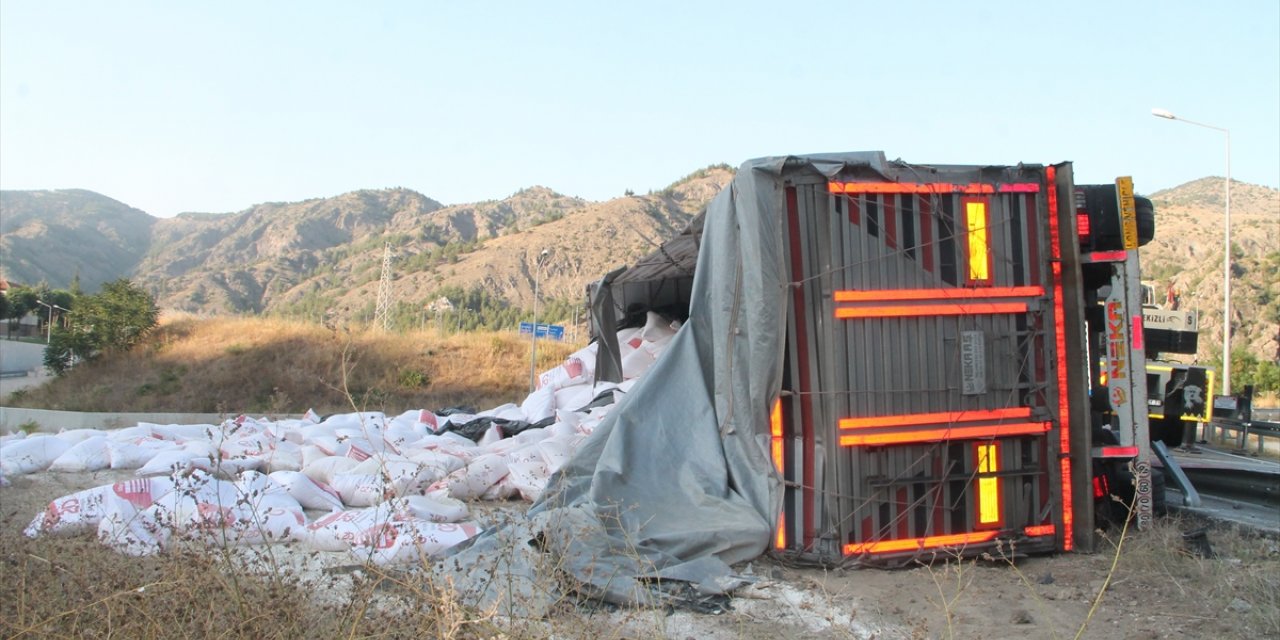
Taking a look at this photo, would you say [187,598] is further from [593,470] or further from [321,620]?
[593,470]

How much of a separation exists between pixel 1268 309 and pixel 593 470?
164ft

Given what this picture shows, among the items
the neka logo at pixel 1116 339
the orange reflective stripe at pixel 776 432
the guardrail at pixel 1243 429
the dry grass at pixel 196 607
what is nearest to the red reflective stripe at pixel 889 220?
the orange reflective stripe at pixel 776 432

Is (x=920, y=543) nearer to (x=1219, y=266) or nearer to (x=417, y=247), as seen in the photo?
(x=1219, y=266)

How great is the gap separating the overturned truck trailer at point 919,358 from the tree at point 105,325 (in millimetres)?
29048

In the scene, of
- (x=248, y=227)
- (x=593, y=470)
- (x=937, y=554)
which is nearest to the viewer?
(x=937, y=554)

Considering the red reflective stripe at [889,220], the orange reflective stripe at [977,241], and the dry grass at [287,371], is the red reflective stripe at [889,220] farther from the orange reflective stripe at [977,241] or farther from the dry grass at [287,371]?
the dry grass at [287,371]

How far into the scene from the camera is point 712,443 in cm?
537

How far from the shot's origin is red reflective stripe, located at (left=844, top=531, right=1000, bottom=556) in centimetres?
483

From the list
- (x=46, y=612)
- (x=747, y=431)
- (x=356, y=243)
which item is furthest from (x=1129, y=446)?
(x=356, y=243)

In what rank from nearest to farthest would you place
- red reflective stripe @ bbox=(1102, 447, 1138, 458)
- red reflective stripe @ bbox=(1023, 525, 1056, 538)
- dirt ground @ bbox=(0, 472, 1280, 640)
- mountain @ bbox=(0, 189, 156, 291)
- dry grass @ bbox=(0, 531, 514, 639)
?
dry grass @ bbox=(0, 531, 514, 639)
dirt ground @ bbox=(0, 472, 1280, 640)
red reflective stripe @ bbox=(1023, 525, 1056, 538)
red reflective stripe @ bbox=(1102, 447, 1138, 458)
mountain @ bbox=(0, 189, 156, 291)

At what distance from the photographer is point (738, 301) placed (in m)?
5.21

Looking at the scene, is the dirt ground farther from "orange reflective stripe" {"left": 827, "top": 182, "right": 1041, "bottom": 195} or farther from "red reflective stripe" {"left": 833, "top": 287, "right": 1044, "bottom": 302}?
"orange reflective stripe" {"left": 827, "top": 182, "right": 1041, "bottom": 195}

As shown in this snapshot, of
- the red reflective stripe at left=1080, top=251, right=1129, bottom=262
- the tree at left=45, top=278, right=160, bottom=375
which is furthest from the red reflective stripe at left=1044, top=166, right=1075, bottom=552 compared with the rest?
the tree at left=45, top=278, right=160, bottom=375

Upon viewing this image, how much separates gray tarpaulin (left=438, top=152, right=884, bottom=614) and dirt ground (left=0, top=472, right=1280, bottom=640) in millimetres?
311
